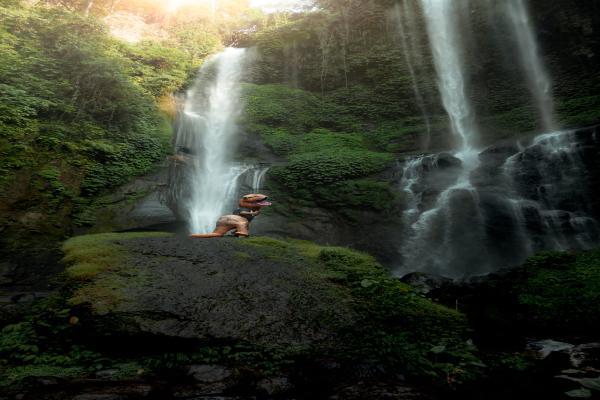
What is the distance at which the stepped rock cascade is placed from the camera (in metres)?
11.4

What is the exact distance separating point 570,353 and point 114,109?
12583mm

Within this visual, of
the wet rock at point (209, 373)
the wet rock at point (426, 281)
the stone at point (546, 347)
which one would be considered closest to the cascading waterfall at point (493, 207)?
the wet rock at point (426, 281)

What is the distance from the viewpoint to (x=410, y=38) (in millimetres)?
17625

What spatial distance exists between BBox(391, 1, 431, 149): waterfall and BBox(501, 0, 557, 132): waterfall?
398 centimetres

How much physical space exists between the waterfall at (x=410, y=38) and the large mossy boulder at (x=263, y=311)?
13838mm

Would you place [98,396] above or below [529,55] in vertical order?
below

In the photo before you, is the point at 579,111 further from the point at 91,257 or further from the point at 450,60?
the point at 91,257

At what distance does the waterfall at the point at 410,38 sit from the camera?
55.1 ft

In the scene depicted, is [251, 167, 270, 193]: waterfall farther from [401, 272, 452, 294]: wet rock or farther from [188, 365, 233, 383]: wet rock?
[188, 365, 233, 383]: wet rock

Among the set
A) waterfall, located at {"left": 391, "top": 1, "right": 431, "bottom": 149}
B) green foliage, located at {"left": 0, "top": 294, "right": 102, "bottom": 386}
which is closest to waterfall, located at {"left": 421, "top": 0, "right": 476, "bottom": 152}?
A: waterfall, located at {"left": 391, "top": 1, "right": 431, "bottom": 149}

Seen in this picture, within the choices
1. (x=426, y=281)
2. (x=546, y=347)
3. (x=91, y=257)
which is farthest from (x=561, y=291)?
(x=91, y=257)

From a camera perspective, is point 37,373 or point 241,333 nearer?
point 37,373

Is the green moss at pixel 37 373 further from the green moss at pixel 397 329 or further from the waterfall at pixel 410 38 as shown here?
the waterfall at pixel 410 38

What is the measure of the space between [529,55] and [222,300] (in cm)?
1721
